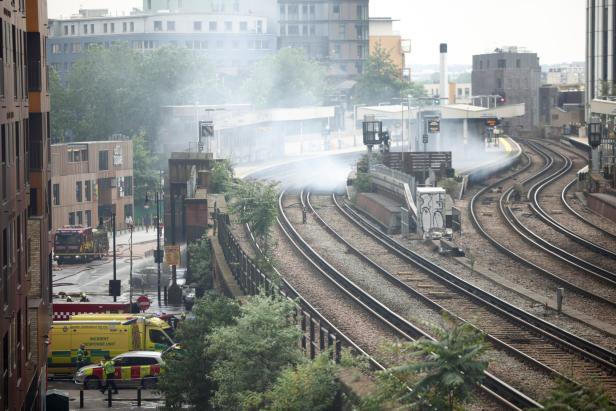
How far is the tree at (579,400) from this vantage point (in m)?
17.6

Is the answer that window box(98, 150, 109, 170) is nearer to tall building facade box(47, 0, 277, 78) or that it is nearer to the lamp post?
the lamp post

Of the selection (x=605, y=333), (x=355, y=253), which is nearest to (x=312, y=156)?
(x=355, y=253)

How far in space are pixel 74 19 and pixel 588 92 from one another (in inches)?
3672

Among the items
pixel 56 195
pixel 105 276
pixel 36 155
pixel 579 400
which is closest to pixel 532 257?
pixel 36 155

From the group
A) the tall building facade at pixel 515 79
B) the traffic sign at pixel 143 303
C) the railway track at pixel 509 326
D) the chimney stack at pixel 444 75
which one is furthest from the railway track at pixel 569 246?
the tall building facade at pixel 515 79

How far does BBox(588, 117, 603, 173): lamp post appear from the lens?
74.0 meters

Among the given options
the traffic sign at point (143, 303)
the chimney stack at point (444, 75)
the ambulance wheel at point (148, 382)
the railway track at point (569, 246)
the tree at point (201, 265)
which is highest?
the chimney stack at point (444, 75)

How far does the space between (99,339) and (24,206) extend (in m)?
16.2

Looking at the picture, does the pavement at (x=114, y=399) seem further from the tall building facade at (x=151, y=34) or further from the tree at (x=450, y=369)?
the tall building facade at (x=151, y=34)

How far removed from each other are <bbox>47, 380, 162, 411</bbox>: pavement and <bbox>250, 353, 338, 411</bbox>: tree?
46.0ft

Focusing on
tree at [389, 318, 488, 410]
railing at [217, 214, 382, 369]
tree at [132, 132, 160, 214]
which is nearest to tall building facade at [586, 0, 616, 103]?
tree at [132, 132, 160, 214]

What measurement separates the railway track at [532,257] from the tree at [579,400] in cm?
2127

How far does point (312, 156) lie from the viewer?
116438mm

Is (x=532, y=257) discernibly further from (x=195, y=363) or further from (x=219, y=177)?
(x=219, y=177)
